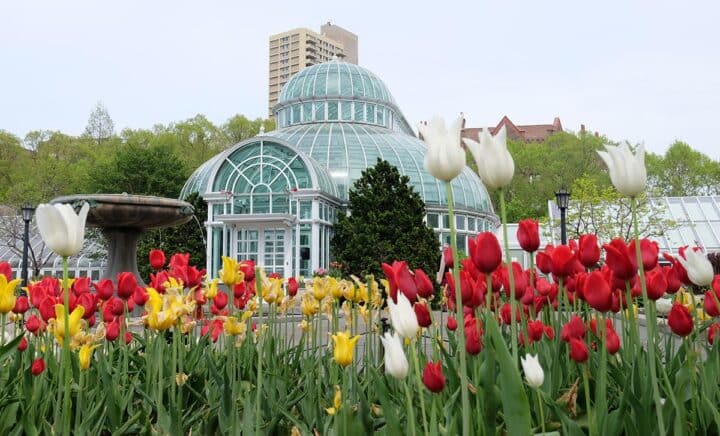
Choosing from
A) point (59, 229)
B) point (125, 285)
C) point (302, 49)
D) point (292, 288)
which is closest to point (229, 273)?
point (125, 285)

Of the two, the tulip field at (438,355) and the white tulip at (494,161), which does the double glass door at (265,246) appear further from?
A: the white tulip at (494,161)

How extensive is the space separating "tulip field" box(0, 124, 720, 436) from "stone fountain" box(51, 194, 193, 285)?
18.1 ft

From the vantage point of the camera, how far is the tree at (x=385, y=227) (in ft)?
64.9

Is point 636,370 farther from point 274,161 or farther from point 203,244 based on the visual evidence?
point 203,244

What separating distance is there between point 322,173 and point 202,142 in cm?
2207

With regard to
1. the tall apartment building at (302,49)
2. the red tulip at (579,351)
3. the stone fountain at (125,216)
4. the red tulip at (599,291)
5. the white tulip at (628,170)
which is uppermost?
the tall apartment building at (302,49)

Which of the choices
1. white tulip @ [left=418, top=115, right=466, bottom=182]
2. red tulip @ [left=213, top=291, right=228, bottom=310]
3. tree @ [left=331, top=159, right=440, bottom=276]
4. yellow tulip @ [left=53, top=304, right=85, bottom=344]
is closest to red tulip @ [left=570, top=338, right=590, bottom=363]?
white tulip @ [left=418, top=115, right=466, bottom=182]

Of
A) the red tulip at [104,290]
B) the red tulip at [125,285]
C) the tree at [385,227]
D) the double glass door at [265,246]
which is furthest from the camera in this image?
the double glass door at [265,246]

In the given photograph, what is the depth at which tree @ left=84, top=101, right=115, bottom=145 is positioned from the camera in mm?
41969

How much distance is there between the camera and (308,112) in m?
31.7

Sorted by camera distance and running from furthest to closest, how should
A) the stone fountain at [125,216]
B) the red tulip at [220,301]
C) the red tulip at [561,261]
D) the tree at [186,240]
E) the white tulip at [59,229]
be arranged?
the tree at [186,240] < the stone fountain at [125,216] < the red tulip at [220,301] < the red tulip at [561,261] < the white tulip at [59,229]

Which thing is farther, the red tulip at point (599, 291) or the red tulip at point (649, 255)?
the red tulip at point (649, 255)

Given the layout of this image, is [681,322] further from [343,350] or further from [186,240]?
[186,240]

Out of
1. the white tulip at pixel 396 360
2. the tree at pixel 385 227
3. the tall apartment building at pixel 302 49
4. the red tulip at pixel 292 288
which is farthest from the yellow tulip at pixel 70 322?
the tall apartment building at pixel 302 49
